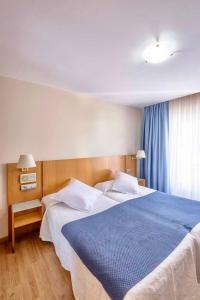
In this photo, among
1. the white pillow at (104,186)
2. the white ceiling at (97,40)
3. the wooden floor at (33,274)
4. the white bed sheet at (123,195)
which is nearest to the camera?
the white ceiling at (97,40)

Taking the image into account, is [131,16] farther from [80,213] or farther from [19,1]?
[80,213]

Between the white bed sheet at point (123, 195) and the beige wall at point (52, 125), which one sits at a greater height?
the beige wall at point (52, 125)

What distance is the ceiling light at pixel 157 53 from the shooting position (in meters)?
1.52

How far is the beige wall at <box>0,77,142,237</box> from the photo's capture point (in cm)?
223

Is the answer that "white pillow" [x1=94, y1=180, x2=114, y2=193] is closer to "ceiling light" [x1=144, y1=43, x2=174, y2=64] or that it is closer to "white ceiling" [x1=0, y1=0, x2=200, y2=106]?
"white ceiling" [x1=0, y1=0, x2=200, y2=106]

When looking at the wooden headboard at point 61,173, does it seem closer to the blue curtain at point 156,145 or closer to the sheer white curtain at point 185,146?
the blue curtain at point 156,145

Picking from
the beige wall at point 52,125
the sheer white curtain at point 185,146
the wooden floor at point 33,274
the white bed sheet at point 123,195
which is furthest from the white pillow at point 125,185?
the wooden floor at point 33,274

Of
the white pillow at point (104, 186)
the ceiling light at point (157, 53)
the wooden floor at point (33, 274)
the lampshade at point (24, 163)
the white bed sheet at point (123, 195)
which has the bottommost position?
the wooden floor at point (33, 274)

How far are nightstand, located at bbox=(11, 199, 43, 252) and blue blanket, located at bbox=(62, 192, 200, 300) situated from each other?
830 millimetres

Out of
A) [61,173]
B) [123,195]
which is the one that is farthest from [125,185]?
[61,173]

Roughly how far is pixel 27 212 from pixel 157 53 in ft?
9.05

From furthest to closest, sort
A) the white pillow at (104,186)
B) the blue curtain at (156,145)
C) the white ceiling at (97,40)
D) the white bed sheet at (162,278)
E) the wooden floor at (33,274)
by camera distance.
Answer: the blue curtain at (156,145) < the white pillow at (104,186) < the wooden floor at (33,274) < the white ceiling at (97,40) < the white bed sheet at (162,278)

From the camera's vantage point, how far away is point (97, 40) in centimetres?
145

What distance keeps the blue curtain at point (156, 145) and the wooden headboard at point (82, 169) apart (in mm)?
461
